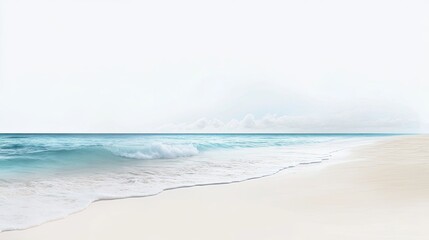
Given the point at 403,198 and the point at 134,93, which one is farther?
the point at 134,93

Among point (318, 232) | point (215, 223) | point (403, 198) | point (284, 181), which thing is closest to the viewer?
point (318, 232)

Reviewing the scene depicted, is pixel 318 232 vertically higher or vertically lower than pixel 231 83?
lower

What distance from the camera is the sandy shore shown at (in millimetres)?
1670

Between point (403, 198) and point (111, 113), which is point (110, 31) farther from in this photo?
point (111, 113)

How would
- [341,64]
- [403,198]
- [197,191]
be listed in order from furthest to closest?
1. [341,64]
2. [197,191]
3. [403,198]

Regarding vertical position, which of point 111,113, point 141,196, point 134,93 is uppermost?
point 134,93

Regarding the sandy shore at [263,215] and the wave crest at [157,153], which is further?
the wave crest at [157,153]

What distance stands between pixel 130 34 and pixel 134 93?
397 inches

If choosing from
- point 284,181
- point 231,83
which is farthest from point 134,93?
point 284,181

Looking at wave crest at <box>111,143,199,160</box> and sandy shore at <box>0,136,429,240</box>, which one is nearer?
sandy shore at <box>0,136,429,240</box>

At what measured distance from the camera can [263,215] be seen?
2.03 metres

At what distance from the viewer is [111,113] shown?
15.0 m

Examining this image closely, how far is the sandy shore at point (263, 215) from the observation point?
65.7 inches

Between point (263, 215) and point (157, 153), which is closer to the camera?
point (263, 215)
